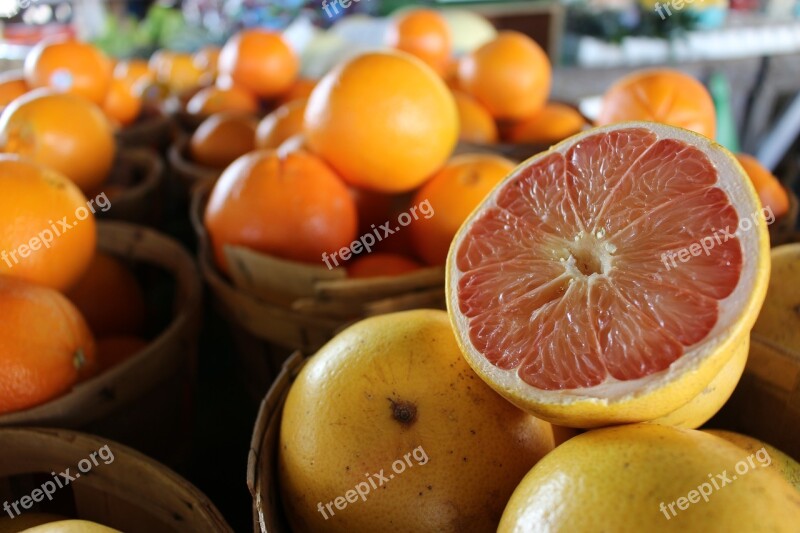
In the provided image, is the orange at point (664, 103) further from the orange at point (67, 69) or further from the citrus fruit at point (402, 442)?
the orange at point (67, 69)

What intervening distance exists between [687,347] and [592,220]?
12 centimetres

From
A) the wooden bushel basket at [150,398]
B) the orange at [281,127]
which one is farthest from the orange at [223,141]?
the wooden bushel basket at [150,398]

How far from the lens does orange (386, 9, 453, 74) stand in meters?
1.50

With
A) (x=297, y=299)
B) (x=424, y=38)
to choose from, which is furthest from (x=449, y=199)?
(x=424, y=38)

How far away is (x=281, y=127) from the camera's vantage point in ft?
3.64

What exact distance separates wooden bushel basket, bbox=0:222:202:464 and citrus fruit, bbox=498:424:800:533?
1.54 feet

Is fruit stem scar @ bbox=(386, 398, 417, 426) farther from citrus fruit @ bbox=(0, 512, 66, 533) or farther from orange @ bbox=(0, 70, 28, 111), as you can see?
orange @ bbox=(0, 70, 28, 111)

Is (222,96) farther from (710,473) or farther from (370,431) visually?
(710,473)

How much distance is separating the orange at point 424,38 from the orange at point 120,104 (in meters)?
0.68

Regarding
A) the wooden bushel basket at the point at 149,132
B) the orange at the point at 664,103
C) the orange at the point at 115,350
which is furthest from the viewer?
the wooden bushel basket at the point at 149,132

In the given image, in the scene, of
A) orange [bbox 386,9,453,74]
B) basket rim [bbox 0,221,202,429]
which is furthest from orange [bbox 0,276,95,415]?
orange [bbox 386,9,453,74]

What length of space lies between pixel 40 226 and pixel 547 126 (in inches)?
36.8
